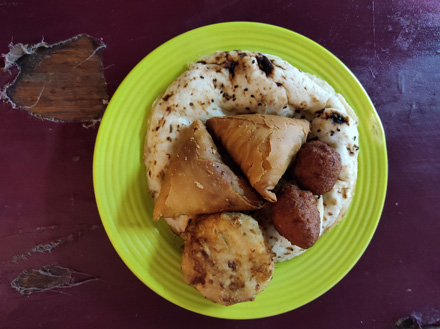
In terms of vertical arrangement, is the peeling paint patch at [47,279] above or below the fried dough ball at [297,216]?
below

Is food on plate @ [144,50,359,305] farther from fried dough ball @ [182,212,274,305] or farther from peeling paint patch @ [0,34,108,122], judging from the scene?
peeling paint patch @ [0,34,108,122]

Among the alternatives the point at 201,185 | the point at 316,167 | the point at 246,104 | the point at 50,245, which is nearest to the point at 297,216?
the point at 316,167

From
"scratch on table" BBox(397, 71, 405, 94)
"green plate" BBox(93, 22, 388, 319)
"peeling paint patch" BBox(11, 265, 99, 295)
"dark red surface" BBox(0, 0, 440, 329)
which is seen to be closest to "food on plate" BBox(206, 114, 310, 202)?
"green plate" BBox(93, 22, 388, 319)

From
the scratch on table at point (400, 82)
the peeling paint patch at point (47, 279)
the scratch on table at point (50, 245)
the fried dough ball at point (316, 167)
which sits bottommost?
the peeling paint patch at point (47, 279)

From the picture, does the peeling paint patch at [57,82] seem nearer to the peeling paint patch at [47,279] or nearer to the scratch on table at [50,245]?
the scratch on table at [50,245]

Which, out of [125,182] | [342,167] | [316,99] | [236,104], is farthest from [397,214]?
[125,182]

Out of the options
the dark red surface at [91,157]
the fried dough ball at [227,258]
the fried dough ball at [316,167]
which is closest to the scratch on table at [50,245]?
the dark red surface at [91,157]

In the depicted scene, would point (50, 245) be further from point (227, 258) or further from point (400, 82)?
point (400, 82)
